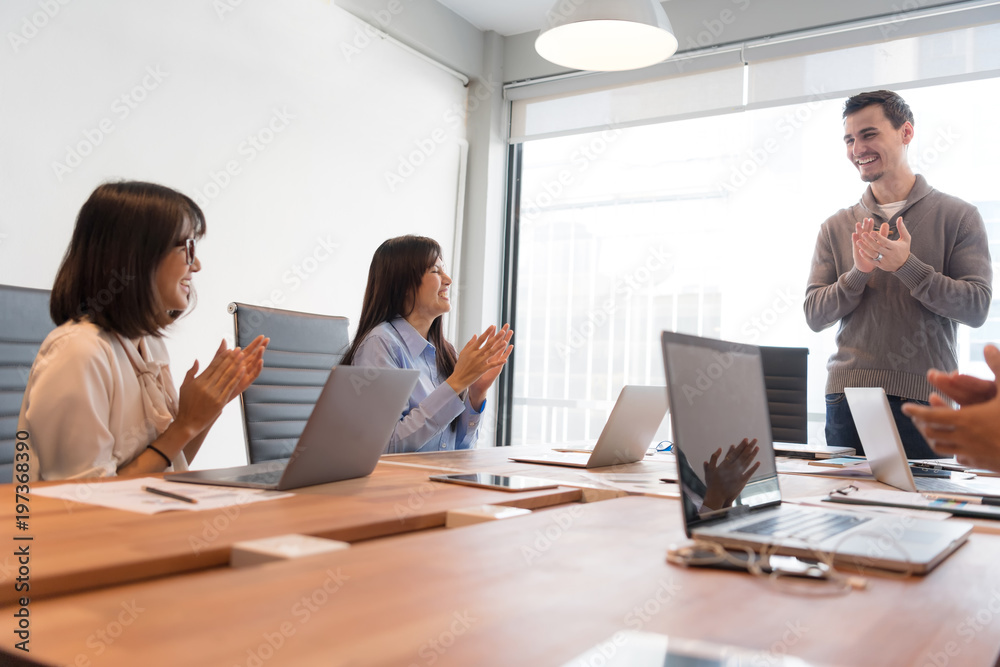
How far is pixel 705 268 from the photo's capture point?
4383 millimetres

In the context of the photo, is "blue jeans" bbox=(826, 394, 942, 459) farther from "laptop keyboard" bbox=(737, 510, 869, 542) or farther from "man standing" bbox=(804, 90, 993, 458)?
"laptop keyboard" bbox=(737, 510, 869, 542)

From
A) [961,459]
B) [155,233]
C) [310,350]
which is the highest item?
[155,233]

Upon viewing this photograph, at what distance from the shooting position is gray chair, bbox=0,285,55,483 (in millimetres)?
1654

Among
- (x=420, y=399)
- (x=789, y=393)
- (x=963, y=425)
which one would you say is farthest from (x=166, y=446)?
(x=789, y=393)

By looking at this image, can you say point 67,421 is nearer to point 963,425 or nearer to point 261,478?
point 261,478

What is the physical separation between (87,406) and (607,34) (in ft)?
6.75

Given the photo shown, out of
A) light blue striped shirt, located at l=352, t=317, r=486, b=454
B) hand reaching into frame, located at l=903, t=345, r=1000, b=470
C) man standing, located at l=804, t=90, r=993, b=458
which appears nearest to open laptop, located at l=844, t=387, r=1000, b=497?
hand reaching into frame, located at l=903, t=345, r=1000, b=470

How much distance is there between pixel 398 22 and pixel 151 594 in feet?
13.7

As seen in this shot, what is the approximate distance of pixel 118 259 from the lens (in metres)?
1.60

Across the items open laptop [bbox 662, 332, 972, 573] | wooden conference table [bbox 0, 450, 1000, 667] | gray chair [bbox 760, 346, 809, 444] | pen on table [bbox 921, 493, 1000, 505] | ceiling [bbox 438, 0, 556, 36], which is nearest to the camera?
wooden conference table [bbox 0, 450, 1000, 667]

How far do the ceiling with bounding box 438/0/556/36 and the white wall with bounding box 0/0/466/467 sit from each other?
0.40 metres

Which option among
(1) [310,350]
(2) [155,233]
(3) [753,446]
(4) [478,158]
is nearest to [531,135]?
(4) [478,158]

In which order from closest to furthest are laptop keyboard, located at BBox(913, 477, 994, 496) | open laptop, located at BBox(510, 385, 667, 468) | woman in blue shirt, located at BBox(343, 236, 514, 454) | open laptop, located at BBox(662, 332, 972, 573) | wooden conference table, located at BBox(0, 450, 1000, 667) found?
wooden conference table, located at BBox(0, 450, 1000, 667) < open laptop, located at BBox(662, 332, 972, 573) < laptop keyboard, located at BBox(913, 477, 994, 496) < open laptop, located at BBox(510, 385, 667, 468) < woman in blue shirt, located at BBox(343, 236, 514, 454)

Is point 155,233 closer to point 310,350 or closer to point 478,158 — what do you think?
point 310,350
